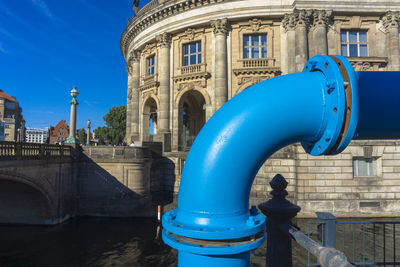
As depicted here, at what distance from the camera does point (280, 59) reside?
17719mm

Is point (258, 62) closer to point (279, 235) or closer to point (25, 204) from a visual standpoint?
point (279, 235)

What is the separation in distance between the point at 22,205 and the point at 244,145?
57.7ft

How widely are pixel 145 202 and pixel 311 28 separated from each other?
53.4 ft

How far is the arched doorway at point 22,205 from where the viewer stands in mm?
14422

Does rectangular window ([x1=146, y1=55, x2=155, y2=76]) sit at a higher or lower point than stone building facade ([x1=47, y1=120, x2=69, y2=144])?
higher

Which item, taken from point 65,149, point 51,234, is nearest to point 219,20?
point 65,149

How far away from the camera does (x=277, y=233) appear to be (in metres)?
2.72

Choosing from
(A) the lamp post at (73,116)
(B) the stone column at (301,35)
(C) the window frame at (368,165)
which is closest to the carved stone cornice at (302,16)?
(B) the stone column at (301,35)

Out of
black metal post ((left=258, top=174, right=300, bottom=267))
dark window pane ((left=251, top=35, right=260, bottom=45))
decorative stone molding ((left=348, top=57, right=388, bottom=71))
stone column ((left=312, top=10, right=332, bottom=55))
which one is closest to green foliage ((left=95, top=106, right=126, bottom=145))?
dark window pane ((left=251, top=35, right=260, bottom=45))

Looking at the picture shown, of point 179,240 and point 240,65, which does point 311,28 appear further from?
point 179,240

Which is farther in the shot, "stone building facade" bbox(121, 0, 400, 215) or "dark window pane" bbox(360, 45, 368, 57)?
"dark window pane" bbox(360, 45, 368, 57)

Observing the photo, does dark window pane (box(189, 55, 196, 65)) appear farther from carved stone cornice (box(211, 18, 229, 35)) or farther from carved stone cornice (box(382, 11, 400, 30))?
carved stone cornice (box(382, 11, 400, 30))

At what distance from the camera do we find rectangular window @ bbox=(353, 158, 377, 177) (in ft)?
50.1

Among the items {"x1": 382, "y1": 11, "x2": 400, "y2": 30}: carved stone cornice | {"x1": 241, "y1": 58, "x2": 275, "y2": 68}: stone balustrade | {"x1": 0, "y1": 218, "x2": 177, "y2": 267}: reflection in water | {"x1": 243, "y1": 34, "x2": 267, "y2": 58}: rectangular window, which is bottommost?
{"x1": 0, "y1": 218, "x2": 177, "y2": 267}: reflection in water
